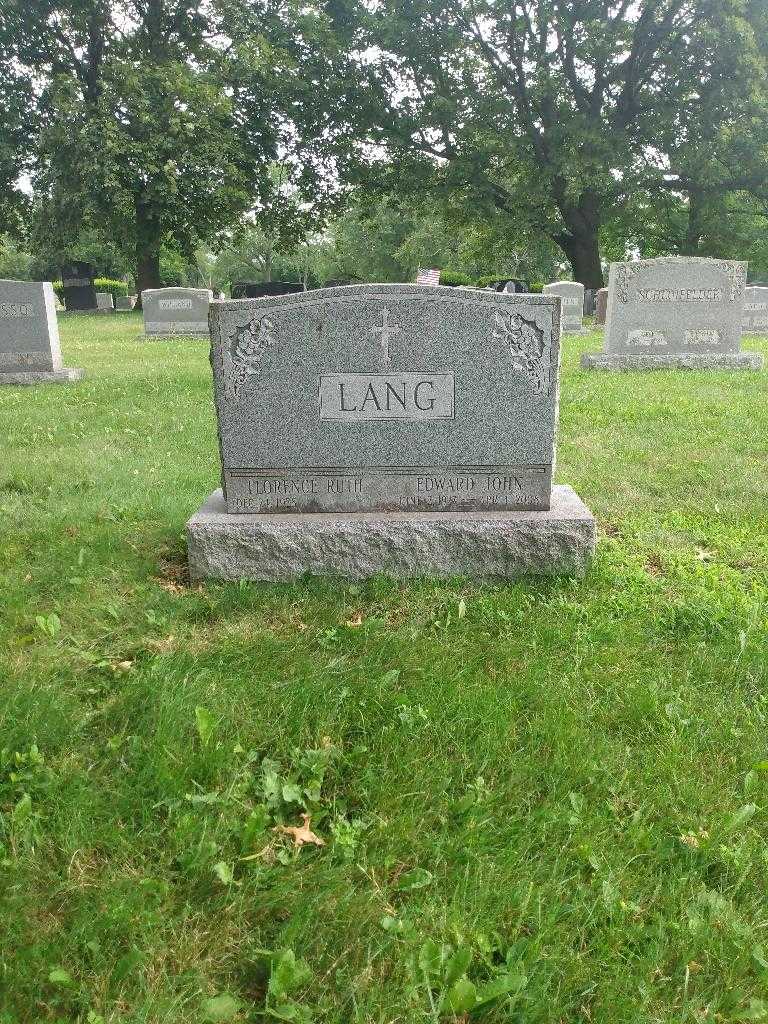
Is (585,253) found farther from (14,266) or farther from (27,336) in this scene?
(14,266)

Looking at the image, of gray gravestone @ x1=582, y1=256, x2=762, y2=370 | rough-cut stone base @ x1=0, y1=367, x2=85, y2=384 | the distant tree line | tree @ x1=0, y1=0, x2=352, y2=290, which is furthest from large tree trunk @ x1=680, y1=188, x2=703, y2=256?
rough-cut stone base @ x1=0, y1=367, x2=85, y2=384

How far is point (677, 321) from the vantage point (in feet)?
36.8

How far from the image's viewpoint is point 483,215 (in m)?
23.9

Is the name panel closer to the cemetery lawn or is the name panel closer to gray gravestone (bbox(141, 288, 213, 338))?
the cemetery lawn

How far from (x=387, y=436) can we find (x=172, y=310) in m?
17.0

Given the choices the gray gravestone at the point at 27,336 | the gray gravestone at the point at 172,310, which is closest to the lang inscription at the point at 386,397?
the gray gravestone at the point at 27,336

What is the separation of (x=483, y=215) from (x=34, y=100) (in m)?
14.7

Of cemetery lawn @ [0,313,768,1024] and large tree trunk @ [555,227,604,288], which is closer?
cemetery lawn @ [0,313,768,1024]

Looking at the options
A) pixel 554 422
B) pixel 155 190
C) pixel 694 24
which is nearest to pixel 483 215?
pixel 694 24

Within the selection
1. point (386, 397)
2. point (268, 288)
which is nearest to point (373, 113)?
point (268, 288)

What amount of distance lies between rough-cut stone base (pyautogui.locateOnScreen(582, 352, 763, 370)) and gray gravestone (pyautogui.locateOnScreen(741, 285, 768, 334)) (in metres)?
7.87

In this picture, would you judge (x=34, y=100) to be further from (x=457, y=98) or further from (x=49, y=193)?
(x=457, y=98)

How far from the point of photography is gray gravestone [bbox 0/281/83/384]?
1056 cm

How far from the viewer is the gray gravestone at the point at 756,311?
18.2m
